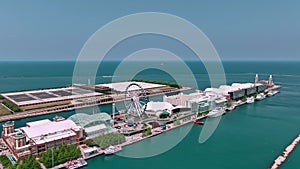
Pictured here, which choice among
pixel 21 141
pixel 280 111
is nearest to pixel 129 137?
pixel 21 141

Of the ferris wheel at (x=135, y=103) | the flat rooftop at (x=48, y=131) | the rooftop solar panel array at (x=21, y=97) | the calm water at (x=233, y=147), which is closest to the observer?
the calm water at (x=233, y=147)

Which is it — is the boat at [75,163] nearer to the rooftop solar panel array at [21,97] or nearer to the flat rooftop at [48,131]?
the flat rooftop at [48,131]

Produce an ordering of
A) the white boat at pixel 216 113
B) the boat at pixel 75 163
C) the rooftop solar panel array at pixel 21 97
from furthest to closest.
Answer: the rooftop solar panel array at pixel 21 97
the white boat at pixel 216 113
the boat at pixel 75 163

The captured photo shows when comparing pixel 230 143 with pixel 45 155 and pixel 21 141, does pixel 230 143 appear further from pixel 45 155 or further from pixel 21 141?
pixel 21 141

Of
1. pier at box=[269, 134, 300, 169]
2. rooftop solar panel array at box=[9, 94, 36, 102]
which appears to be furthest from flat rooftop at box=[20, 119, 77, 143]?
rooftop solar panel array at box=[9, 94, 36, 102]

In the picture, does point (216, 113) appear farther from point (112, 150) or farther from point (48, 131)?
point (48, 131)

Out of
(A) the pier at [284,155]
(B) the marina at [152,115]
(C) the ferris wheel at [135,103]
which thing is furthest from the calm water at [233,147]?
(C) the ferris wheel at [135,103]

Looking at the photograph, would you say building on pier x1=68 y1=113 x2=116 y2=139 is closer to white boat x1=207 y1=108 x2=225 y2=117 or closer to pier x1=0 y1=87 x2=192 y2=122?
pier x1=0 y1=87 x2=192 y2=122
